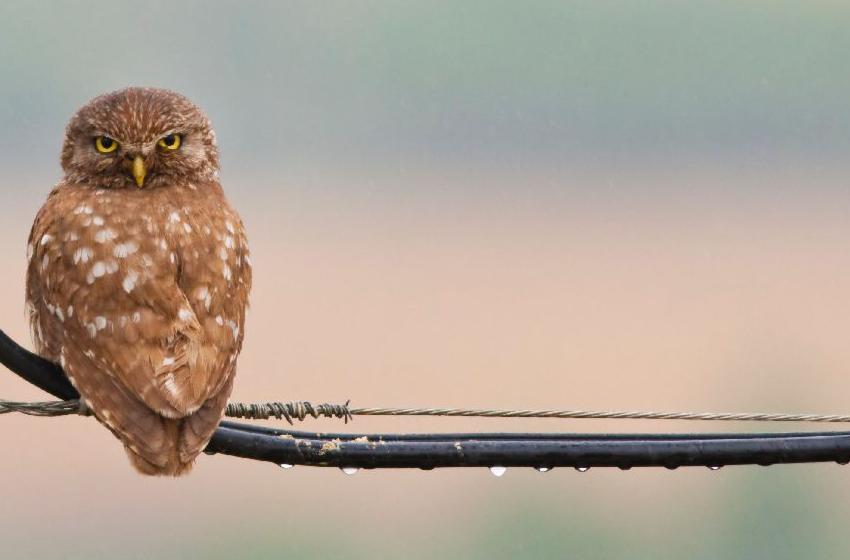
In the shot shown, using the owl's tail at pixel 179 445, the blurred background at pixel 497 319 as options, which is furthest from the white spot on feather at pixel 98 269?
the blurred background at pixel 497 319

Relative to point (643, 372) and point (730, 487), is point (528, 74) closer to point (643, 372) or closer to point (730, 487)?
point (730, 487)

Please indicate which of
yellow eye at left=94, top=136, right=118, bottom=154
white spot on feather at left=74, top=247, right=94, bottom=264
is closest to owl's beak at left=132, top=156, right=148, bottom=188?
yellow eye at left=94, top=136, right=118, bottom=154

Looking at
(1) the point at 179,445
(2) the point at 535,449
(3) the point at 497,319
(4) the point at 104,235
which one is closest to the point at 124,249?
(4) the point at 104,235

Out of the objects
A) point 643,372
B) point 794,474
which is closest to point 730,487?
point 794,474

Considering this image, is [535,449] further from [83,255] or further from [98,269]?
[83,255]

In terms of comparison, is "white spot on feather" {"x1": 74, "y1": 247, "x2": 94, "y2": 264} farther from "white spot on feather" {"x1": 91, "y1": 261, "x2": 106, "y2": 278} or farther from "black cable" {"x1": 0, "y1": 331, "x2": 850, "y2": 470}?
"black cable" {"x1": 0, "y1": 331, "x2": 850, "y2": 470}

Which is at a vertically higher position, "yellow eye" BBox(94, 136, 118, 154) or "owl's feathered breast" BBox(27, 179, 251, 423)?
"yellow eye" BBox(94, 136, 118, 154)
